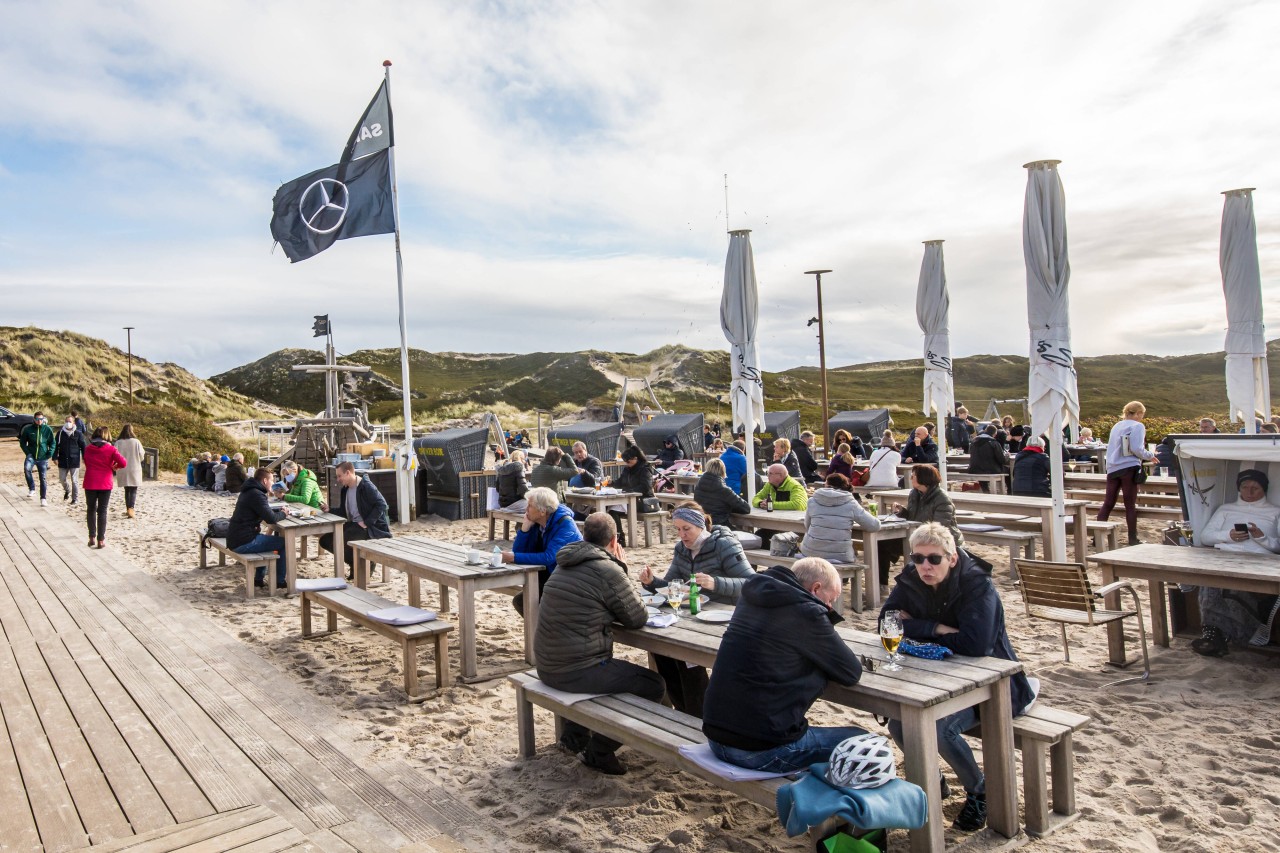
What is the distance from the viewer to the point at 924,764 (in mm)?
3045

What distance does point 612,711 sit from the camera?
12.5 ft

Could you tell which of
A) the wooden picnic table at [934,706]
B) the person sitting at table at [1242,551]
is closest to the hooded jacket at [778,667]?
the wooden picnic table at [934,706]

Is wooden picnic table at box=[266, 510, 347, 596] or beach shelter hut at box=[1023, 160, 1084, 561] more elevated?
beach shelter hut at box=[1023, 160, 1084, 561]

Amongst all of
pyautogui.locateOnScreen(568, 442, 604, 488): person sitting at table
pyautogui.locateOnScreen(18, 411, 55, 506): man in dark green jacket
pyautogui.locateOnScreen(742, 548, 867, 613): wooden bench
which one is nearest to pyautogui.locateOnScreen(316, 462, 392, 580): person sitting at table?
pyautogui.locateOnScreen(568, 442, 604, 488): person sitting at table

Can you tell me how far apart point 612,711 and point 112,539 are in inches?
434

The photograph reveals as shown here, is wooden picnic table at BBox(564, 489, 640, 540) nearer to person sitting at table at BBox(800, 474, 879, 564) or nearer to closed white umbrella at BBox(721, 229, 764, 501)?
closed white umbrella at BBox(721, 229, 764, 501)

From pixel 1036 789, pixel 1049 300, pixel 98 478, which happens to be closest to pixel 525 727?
pixel 1036 789

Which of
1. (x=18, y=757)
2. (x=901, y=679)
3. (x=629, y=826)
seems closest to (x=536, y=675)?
(x=629, y=826)

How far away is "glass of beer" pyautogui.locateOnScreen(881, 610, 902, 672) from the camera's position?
340 centimetres

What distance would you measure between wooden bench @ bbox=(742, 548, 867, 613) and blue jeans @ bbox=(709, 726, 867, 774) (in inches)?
135

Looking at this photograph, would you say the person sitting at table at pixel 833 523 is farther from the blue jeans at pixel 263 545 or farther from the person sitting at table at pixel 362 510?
the blue jeans at pixel 263 545

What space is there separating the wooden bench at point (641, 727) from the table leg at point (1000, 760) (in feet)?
2.51

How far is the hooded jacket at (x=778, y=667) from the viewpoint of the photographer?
3.13m

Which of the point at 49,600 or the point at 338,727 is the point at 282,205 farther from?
the point at 338,727
